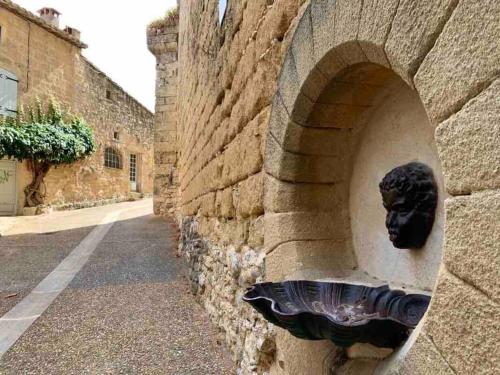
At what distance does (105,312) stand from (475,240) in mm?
4186

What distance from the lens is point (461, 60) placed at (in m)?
0.78

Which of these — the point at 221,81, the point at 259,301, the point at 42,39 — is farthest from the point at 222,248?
the point at 42,39

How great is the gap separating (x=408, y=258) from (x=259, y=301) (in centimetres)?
59

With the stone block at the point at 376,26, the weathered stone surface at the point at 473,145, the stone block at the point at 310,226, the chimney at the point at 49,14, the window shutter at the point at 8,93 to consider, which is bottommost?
the stone block at the point at 310,226

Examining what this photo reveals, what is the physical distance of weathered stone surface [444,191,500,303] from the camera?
693mm

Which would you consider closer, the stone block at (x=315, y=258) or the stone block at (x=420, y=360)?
the stone block at (x=420, y=360)

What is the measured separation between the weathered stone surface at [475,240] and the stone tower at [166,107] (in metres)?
11.9

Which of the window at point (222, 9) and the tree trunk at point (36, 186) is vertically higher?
the window at point (222, 9)

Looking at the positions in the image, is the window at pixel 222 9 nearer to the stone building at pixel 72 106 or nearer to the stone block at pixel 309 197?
the stone block at pixel 309 197

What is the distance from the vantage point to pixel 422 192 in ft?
4.00

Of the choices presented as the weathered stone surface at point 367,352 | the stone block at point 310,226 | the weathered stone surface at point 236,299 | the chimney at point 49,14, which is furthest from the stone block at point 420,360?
the chimney at point 49,14

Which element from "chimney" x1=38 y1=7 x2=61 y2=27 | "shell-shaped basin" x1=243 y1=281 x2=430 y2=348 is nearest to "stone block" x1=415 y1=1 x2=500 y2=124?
"shell-shaped basin" x1=243 y1=281 x2=430 y2=348

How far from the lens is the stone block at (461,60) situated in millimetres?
712

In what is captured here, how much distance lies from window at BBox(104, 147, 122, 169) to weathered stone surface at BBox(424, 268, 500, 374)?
19.5 metres
